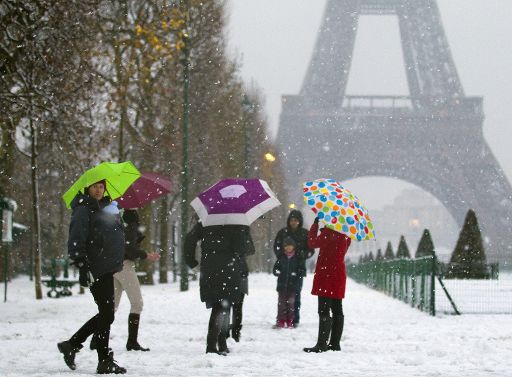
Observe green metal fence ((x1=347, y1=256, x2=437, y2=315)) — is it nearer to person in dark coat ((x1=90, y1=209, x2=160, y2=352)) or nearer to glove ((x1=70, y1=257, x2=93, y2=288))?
person in dark coat ((x1=90, y1=209, x2=160, y2=352))

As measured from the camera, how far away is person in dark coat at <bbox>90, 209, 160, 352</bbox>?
311 inches

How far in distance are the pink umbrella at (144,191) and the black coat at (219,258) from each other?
0.72m

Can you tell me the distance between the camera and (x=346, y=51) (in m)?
68.7

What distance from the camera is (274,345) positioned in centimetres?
891

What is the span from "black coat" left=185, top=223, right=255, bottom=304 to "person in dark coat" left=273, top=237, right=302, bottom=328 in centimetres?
302

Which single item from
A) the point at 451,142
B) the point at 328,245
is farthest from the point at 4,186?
the point at 451,142

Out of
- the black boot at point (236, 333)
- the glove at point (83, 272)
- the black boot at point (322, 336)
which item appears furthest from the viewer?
the black boot at point (236, 333)

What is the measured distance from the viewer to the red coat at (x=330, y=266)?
27.1 ft

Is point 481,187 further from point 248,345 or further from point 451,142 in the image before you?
point 248,345

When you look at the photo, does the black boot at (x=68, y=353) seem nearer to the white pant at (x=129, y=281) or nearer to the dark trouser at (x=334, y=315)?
the white pant at (x=129, y=281)

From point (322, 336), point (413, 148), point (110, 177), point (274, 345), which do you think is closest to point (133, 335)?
point (274, 345)

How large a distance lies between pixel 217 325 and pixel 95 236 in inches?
69.5

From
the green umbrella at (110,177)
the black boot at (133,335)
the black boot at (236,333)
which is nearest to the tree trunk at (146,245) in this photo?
the black boot at (236,333)

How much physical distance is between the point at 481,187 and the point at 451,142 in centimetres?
330
